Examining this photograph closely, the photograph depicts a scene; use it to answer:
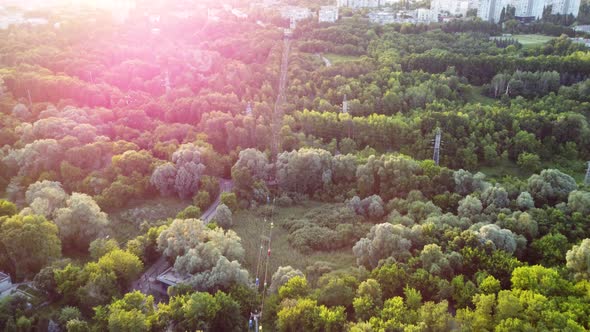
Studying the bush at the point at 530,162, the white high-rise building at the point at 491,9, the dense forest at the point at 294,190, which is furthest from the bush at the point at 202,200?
the white high-rise building at the point at 491,9

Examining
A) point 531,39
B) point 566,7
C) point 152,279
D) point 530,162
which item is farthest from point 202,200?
point 566,7

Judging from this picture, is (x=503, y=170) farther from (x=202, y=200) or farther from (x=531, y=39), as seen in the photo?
(x=531, y=39)

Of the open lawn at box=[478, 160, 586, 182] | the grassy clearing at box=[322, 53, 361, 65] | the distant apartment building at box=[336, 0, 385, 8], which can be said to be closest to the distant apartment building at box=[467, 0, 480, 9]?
the distant apartment building at box=[336, 0, 385, 8]

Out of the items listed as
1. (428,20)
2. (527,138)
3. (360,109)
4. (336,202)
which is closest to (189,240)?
(336,202)

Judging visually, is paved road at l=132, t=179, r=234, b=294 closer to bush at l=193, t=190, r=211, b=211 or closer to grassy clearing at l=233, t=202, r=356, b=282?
grassy clearing at l=233, t=202, r=356, b=282

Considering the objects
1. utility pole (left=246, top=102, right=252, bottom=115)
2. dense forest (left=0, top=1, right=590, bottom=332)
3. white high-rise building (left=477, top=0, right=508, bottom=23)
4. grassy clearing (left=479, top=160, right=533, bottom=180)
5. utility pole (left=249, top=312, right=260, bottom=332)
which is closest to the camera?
dense forest (left=0, top=1, right=590, bottom=332)

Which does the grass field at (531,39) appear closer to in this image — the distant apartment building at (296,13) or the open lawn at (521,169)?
the open lawn at (521,169)
